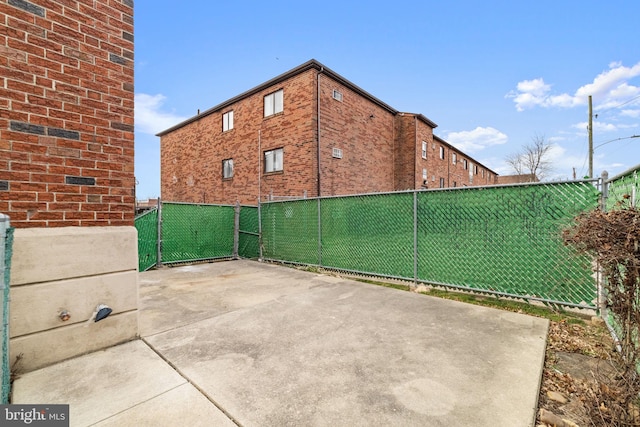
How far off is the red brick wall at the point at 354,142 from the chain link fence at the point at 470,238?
269 inches

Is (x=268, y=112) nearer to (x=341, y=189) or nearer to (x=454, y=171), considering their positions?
(x=341, y=189)

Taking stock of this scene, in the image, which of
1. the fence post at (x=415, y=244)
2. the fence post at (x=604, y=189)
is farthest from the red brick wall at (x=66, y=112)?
the fence post at (x=604, y=189)

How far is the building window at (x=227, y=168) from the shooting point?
17.8m

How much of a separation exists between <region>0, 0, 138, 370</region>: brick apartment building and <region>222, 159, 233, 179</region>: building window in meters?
14.6

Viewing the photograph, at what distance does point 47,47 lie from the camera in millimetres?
2883

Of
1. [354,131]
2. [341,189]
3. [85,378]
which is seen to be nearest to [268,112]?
[354,131]

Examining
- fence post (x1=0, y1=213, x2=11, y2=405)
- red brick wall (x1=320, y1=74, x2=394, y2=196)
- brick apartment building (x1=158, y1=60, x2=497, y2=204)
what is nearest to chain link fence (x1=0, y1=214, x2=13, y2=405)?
fence post (x1=0, y1=213, x2=11, y2=405)

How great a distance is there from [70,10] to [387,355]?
205 inches

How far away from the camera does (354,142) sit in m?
15.8

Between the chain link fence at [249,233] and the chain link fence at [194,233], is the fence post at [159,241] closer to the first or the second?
the chain link fence at [194,233]

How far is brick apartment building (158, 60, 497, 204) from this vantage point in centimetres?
1358

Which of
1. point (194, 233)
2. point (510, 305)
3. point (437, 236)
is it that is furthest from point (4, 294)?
point (194, 233)

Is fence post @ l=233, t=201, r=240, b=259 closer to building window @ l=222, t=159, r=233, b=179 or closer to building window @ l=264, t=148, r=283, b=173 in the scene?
building window @ l=264, t=148, r=283, b=173

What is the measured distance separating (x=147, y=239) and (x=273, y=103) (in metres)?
10.0
